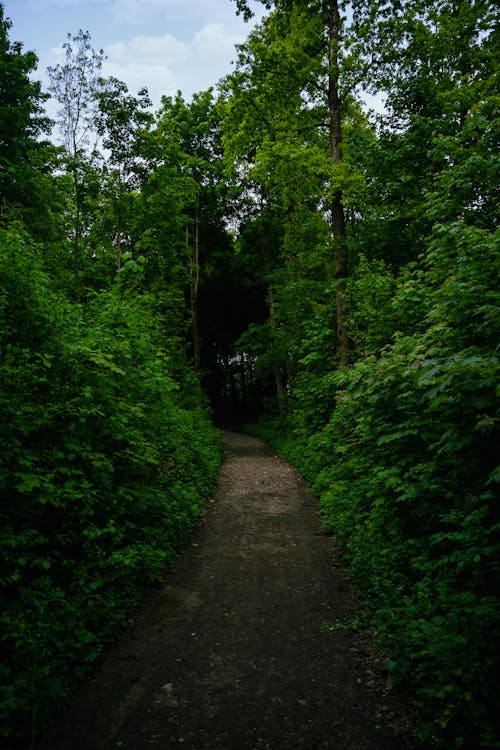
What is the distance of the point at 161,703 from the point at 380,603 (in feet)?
8.97

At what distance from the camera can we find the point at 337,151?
37.4 ft

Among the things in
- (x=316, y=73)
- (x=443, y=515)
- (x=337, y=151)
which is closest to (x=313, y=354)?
(x=337, y=151)

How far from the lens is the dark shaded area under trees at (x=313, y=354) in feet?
12.1

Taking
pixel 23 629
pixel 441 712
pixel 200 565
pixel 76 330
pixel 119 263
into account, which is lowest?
pixel 200 565

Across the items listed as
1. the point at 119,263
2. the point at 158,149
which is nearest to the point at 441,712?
the point at 119,263

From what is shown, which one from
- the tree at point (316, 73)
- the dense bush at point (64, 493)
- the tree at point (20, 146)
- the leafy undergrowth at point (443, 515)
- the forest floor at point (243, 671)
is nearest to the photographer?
the leafy undergrowth at point (443, 515)

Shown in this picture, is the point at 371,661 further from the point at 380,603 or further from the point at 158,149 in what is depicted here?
the point at 158,149

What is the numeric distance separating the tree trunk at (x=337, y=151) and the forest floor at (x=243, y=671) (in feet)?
21.9

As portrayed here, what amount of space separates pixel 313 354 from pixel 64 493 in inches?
374

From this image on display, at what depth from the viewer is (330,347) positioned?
44.1 ft

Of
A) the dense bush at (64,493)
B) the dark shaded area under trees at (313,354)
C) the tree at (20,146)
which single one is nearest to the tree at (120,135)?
the dark shaded area under trees at (313,354)

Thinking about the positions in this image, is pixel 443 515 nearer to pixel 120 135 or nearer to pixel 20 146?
pixel 120 135

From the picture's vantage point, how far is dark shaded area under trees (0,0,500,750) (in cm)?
370

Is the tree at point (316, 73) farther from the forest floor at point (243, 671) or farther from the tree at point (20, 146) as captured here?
the tree at point (20, 146)
